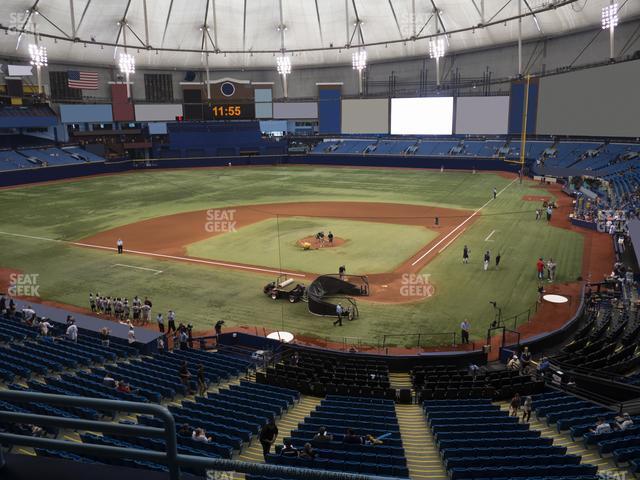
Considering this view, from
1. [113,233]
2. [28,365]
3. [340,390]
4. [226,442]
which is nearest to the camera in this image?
[226,442]

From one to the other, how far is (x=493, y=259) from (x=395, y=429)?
2503cm

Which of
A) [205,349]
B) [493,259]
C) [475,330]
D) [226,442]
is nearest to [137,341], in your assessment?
[205,349]

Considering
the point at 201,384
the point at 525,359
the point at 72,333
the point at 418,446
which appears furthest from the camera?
the point at 72,333

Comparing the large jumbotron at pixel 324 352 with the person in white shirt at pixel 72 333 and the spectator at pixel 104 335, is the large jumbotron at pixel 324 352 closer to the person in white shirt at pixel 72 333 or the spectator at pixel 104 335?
the spectator at pixel 104 335

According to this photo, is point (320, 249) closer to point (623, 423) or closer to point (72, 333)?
point (72, 333)

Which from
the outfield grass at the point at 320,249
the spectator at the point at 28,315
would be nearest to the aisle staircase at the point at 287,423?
the spectator at the point at 28,315

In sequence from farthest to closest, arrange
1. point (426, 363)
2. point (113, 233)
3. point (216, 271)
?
point (113, 233) < point (216, 271) < point (426, 363)

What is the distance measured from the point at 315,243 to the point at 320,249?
69.5 inches

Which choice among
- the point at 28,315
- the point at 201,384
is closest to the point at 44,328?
the point at 28,315

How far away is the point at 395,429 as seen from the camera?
48.8 feet

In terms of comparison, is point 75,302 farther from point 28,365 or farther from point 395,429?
point 395,429

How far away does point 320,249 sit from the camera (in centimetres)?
4072

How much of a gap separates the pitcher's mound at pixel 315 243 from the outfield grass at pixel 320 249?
369 mm

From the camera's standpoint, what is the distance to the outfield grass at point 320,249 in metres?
37.2
